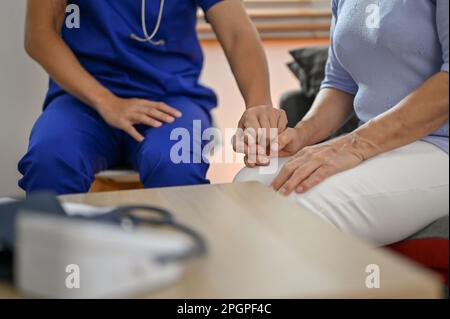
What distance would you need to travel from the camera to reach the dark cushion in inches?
76.6

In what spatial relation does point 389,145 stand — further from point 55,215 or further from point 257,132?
point 55,215

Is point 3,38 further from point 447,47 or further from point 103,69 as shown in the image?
point 447,47

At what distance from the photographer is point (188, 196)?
982mm

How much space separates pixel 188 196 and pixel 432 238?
0.31 metres

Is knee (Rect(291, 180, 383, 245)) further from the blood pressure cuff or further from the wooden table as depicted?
the blood pressure cuff

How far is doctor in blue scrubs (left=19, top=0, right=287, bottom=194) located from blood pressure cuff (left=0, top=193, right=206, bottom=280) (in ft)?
1.76

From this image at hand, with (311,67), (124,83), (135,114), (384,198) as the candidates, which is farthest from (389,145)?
(311,67)

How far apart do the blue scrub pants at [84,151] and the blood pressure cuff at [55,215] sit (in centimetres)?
52

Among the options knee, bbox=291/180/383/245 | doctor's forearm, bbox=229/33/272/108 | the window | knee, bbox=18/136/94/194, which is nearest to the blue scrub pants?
knee, bbox=18/136/94/194

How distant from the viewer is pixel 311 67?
1.98 m

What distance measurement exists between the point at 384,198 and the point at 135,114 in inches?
21.0

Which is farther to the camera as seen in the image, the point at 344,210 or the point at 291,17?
the point at 291,17

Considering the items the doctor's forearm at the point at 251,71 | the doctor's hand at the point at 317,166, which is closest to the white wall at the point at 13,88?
the doctor's forearm at the point at 251,71
